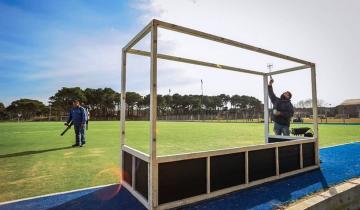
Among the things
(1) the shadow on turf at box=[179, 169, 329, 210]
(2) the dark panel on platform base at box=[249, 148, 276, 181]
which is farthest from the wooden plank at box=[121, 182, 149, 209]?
(2) the dark panel on platform base at box=[249, 148, 276, 181]

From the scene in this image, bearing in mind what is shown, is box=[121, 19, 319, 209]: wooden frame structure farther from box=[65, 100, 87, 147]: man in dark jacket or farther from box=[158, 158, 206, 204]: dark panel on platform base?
box=[65, 100, 87, 147]: man in dark jacket

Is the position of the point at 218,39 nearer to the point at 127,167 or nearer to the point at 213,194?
the point at 213,194

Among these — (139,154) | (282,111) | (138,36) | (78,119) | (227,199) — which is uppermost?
(138,36)

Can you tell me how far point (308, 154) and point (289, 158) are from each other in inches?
33.4

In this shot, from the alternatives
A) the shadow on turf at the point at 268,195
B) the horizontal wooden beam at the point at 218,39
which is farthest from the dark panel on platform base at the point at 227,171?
the horizontal wooden beam at the point at 218,39

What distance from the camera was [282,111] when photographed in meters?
6.69

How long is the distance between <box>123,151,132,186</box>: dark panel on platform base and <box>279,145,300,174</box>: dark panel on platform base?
3090 mm

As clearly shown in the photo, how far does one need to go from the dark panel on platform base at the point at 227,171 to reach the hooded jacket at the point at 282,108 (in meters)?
3.29

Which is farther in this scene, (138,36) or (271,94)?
(271,94)

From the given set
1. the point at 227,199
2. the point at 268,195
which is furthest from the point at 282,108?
the point at 227,199

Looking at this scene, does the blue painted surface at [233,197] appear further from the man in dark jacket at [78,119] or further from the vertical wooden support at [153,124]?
the man in dark jacket at [78,119]

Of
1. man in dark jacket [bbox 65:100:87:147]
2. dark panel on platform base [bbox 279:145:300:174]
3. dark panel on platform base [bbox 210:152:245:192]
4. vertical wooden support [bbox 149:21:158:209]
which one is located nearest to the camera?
vertical wooden support [bbox 149:21:158:209]

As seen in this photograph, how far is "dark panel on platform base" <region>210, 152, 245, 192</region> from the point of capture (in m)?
3.72

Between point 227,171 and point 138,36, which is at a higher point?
point 138,36
